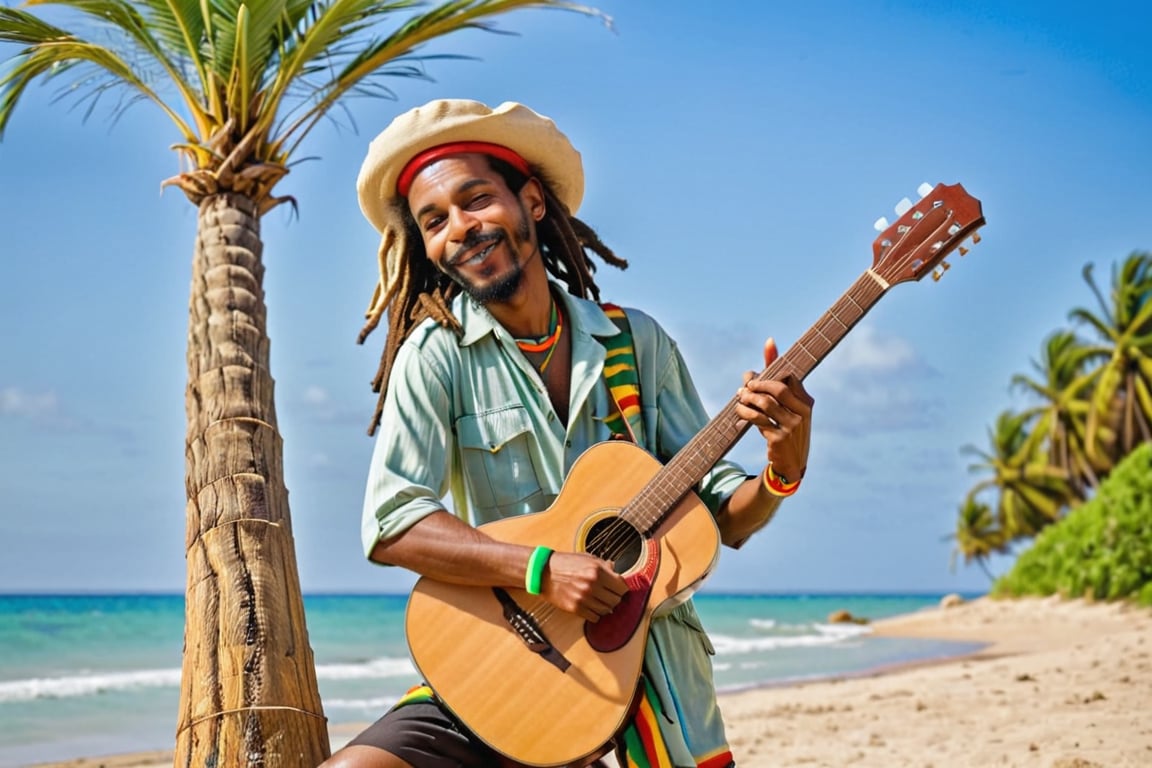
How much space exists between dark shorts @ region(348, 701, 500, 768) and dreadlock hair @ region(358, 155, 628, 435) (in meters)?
0.82

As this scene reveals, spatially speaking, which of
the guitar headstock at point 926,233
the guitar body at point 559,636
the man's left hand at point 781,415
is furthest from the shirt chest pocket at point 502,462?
the guitar headstock at point 926,233

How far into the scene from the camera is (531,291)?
9.36 feet

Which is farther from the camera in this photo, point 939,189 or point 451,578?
point 939,189

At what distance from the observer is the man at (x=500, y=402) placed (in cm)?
249

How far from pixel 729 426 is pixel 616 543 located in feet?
1.22

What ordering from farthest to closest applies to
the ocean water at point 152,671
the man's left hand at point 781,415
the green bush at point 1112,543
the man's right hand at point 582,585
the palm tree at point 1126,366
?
the palm tree at point 1126,366
the green bush at point 1112,543
the ocean water at point 152,671
the man's left hand at point 781,415
the man's right hand at point 582,585

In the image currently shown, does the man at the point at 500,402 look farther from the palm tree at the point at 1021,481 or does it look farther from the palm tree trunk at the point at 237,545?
the palm tree at the point at 1021,481

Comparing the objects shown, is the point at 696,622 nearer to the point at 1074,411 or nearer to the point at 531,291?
the point at 531,291

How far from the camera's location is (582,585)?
2424 millimetres

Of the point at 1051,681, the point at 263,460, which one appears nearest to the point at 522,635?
the point at 263,460

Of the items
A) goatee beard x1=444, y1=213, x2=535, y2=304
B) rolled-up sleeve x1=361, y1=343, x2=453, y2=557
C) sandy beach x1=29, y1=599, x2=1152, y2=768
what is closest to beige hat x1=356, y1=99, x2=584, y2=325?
goatee beard x1=444, y1=213, x2=535, y2=304

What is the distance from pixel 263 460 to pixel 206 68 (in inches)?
81.8

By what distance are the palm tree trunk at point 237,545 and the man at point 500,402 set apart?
38.1 inches

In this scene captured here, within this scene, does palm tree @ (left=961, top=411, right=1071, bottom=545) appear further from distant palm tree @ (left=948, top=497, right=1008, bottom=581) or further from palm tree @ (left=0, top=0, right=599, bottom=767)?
palm tree @ (left=0, top=0, right=599, bottom=767)
